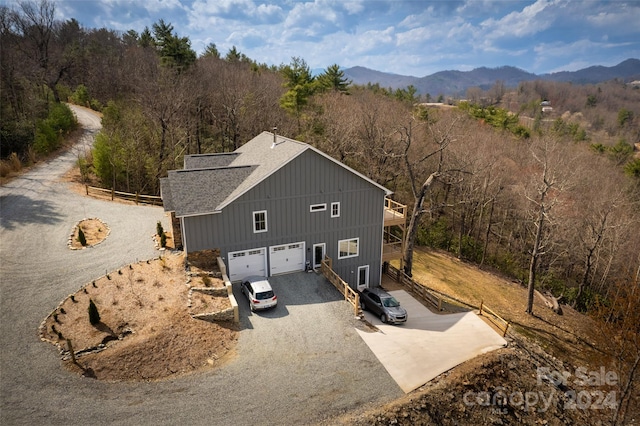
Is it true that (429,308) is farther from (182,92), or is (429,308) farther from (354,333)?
(182,92)

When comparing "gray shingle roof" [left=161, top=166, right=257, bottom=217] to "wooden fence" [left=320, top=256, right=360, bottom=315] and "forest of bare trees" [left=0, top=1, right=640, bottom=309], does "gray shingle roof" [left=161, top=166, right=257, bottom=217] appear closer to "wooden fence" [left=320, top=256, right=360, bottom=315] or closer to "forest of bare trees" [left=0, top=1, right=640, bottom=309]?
"wooden fence" [left=320, top=256, right=360, bottom=315]

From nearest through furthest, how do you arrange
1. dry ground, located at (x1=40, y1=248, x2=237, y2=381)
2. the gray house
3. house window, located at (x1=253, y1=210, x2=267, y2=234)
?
dry ground, located at (x1=40, y1=248, x2=237, y2=381), the gray house, house window, located at (x1=253, y1=210, x2=267, y2=234)

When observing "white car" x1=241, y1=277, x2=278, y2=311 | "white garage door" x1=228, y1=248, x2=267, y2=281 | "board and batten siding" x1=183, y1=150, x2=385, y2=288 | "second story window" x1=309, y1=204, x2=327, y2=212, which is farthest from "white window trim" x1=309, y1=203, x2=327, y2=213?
"white car" x1=241, y1=277, x2=278, y2=311

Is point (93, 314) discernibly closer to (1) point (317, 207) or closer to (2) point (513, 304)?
(1) point (317, 207)

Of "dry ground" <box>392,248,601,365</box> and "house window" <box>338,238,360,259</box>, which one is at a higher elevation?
"house window" <box>338,238,360,259</box>

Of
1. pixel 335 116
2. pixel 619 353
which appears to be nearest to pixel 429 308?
pixel 619 353
